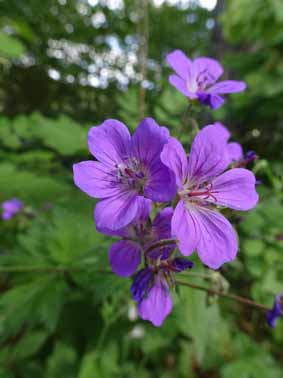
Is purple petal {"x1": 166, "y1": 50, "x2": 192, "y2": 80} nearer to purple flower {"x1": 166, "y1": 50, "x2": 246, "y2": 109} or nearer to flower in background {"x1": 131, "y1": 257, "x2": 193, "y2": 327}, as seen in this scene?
purple flower {"x1": 166, "y1": 50, "x2": 246, "y2": 109}

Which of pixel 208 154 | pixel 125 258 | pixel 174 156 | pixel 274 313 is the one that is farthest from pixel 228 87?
pixel 274 313

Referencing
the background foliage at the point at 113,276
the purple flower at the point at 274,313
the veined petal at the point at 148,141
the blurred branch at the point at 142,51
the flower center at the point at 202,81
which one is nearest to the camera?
the veined petal at the point at 148,141

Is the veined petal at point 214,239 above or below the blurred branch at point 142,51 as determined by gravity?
below

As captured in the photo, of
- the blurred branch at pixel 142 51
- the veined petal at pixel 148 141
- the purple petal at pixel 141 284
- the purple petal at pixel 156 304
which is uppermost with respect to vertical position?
the blurred branch at pixel 142 51

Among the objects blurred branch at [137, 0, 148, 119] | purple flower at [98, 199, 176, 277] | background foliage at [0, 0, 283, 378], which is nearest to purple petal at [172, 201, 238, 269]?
purple flower at [98, 199, 176, 277]

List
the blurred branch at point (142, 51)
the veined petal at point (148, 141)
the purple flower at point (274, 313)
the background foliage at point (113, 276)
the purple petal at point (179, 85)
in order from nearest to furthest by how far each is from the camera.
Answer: the veined petal at point (148, 141) → the purple petal at point (179, 85) → the purple flower at point (274, 313) → the background foliage at point (113, 276) → the blurred branch at point (142, 51)

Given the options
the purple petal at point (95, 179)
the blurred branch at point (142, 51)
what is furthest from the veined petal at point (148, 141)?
the blurred branch at point (142, 51)

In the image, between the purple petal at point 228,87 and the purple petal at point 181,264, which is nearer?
the purple petal at point 181,264

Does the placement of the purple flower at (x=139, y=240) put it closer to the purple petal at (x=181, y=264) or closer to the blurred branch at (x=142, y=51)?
the purple petal at (x=181, y=264)
